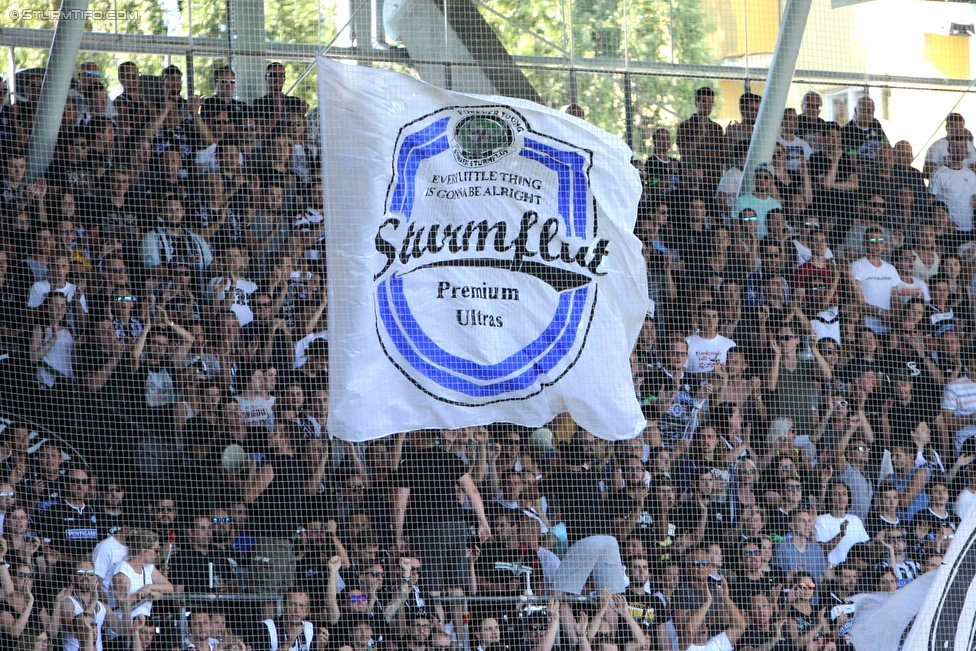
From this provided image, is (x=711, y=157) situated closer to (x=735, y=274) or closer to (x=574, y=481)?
(x=735, y=274)

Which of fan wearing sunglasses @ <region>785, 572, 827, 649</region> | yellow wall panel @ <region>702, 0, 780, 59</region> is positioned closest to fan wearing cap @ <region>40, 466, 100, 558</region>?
fan wearing sunglasses @ <region>785, 572, 827, 649</region>

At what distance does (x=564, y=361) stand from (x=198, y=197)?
2056 millimetres

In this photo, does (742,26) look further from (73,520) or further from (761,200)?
(73,520)

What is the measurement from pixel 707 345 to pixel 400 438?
6.19 feet

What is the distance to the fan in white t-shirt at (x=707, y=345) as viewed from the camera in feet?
26.8

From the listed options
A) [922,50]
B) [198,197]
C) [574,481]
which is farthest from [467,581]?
[922,50]

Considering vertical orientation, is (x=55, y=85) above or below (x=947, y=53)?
below

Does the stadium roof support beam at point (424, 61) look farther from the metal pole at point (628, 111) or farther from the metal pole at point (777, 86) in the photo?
the metal pole at point (777, 86)

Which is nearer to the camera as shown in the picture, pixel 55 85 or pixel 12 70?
pixel 55 85

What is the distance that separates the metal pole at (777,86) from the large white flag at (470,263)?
1.71m

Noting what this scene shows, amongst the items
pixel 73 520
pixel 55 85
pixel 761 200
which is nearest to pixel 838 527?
pixel 761 200

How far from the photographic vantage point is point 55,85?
7293 millimetres

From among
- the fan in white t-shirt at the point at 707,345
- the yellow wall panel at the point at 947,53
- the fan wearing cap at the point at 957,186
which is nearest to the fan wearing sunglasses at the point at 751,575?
the fan in white t-shirt at the point at 707,345

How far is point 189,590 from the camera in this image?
22.0 feet
